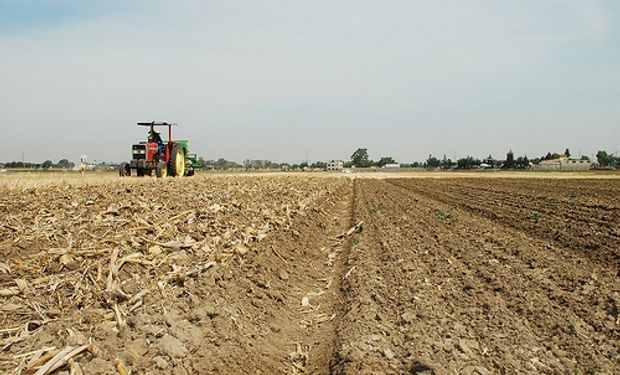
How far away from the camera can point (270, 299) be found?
24.0 feet

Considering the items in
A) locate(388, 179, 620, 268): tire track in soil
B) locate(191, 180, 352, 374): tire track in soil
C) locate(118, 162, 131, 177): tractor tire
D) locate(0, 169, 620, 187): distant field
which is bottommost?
locate(191, 180, 352, 374): tire track in soil

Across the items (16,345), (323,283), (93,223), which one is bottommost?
(323,283)

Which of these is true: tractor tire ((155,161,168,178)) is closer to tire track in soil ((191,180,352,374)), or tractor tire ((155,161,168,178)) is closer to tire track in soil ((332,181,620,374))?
tire track in soil ((191,180,352,374))

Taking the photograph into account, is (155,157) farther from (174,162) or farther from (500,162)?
(500,162)

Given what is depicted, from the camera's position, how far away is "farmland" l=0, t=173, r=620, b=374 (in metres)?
4.65

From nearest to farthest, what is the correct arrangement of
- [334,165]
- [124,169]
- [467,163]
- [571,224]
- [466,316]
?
1. [466,316]
2. [571,224]
3. [124,169]
4. [334,165]
5. [467,163]

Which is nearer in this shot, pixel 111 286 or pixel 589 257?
pixel 111 286

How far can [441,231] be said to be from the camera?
13.0 meters

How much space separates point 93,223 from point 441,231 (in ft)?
27.5

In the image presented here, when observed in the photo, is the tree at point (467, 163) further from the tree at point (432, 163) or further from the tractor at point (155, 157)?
the tractor at point (155, 157)

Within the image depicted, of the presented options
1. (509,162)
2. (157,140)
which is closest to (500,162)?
(509,162)

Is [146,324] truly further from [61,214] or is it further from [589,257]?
[589,257]

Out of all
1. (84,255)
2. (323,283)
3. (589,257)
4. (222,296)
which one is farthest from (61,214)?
(589,257)

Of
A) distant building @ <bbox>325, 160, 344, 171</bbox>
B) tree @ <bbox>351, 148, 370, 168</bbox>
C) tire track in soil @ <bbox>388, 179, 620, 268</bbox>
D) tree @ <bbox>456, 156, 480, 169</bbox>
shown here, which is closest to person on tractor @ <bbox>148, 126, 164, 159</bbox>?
tire track in soil @ <bbox>388, 179, 620, 268</bbox>
